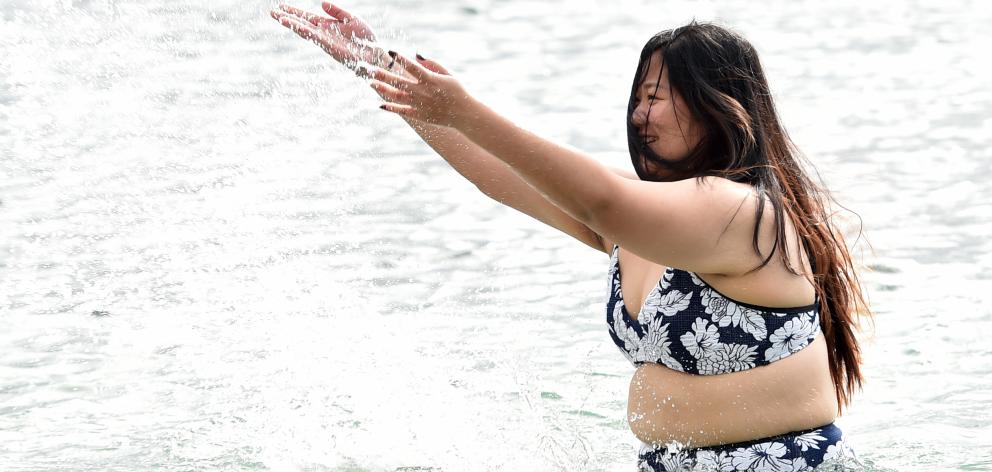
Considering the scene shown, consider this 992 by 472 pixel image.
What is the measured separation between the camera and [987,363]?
16.5 ft

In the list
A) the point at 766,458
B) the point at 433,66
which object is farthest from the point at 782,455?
the point at 433,66

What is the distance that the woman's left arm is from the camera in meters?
2.56

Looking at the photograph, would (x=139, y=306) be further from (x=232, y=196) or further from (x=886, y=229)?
(x=886, y=229)

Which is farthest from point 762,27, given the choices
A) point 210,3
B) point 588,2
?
point 210,3

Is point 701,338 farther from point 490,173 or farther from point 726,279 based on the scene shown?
point 490,173

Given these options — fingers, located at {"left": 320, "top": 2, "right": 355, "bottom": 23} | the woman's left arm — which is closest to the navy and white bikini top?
the woman's left arm

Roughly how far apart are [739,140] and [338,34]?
3.27 feet

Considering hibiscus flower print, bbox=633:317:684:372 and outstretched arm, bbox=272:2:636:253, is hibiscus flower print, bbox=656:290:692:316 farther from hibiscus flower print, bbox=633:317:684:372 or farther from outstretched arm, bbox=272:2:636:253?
outstretched arm, bbox=272:2:636:253

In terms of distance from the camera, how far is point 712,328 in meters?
A: 3.05

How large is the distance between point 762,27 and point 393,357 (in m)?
7.36

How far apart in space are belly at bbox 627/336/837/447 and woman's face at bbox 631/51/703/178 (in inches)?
21.1

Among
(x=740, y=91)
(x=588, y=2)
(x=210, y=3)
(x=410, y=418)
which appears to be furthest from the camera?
(x=588, y=2)

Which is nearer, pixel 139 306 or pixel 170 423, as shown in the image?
pixel 170 423

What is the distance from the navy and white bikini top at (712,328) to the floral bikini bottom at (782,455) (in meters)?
0.20
